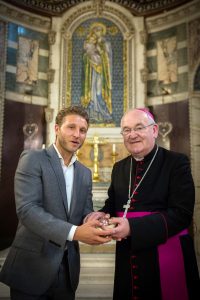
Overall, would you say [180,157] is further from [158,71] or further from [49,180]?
[158,71]

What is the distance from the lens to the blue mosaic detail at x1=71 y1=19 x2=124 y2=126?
8.84 metres

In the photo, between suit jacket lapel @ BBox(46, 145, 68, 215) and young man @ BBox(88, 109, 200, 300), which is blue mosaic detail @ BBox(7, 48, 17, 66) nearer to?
suit jacket lapel @ BBox(46, 145, 68, 215)

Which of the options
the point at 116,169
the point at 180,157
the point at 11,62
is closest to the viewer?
the point at 180,157

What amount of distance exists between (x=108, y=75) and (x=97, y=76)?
343 mm

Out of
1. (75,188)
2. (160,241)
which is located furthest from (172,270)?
(75,188)

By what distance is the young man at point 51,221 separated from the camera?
2053 mm

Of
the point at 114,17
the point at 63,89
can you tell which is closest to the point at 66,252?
the point at 63,89

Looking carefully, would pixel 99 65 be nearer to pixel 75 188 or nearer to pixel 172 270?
pixel 75 188

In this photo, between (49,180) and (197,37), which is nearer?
(49,180)

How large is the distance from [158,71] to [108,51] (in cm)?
169

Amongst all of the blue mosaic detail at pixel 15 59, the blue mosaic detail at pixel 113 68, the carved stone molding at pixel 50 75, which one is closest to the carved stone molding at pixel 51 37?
the blue mosaic detail at pixel 15 59

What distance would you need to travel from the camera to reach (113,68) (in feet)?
29.6

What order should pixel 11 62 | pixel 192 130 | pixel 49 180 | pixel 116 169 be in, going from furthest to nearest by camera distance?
pixel 11 62
pixel 192 130
pixel 116 169
pixel 49 180

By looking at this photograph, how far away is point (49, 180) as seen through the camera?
2.28m
